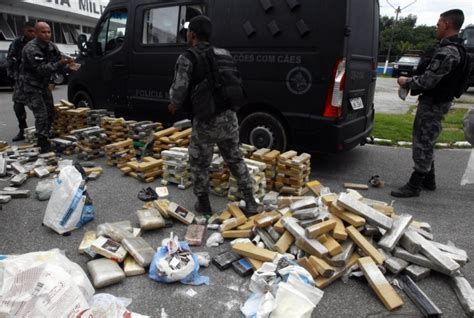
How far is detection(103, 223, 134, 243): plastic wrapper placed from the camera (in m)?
3.13

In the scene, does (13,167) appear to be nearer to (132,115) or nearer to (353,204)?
(132,115)

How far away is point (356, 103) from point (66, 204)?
3.69 m

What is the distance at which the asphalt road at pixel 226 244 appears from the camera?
8.23ft

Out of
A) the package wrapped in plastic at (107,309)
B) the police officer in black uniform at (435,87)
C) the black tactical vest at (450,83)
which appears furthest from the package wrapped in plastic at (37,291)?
the black tactical vest at (450,83)

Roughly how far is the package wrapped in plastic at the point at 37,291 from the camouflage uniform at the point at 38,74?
428cm

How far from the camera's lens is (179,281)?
8.97 feet

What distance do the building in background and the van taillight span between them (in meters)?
18.0

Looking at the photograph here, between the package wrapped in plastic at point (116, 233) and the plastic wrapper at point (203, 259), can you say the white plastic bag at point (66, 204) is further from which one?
the plastic wrapper at point (203, 259)

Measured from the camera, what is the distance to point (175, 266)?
2.69 meters

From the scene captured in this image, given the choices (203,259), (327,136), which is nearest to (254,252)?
(203,259)

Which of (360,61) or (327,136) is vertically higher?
(360,61)

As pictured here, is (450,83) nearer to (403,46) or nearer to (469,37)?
(469,37)

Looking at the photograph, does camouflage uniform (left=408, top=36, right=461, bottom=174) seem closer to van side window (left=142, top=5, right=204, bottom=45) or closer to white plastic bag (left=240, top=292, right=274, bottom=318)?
white plastic bag (left=240, top=292, right=274, bottom=318)

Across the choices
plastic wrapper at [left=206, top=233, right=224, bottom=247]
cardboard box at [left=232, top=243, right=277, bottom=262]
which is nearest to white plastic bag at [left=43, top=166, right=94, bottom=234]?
plastic wrapper at [left=206, top=233, right=224, bottom=247]
